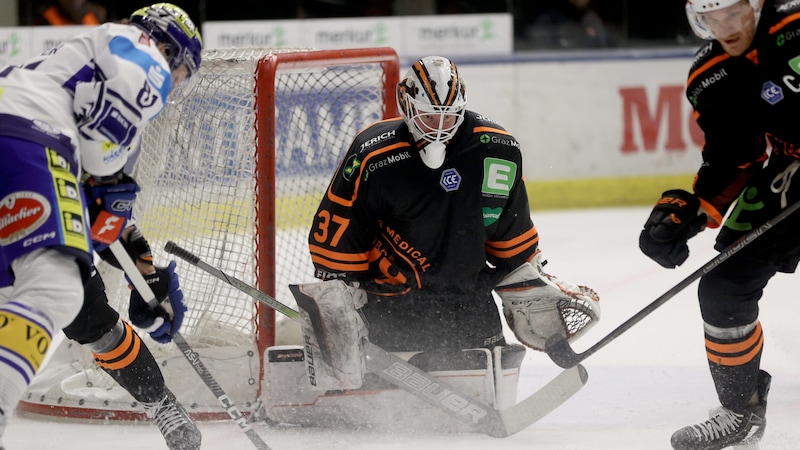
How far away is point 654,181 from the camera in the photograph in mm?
6660

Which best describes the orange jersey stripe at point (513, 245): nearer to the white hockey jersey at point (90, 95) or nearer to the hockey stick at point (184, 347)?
the hockey stick at point (184, 347)

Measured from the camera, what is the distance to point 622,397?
3.31 m

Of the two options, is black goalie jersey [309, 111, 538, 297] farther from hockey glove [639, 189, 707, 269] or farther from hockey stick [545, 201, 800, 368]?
hockey glove [639, 189, 707, 269]

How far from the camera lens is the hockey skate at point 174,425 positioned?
270 centimetres

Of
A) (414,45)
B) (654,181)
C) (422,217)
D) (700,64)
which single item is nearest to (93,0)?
(414,45)

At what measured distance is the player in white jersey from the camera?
2.05m

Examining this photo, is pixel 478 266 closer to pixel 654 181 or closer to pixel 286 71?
pixel 286 71

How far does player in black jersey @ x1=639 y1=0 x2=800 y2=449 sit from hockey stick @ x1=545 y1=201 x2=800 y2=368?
21mm

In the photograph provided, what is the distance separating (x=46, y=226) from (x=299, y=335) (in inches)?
56.3

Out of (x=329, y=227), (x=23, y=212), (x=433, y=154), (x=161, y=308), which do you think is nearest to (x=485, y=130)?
(x=433, y=154)

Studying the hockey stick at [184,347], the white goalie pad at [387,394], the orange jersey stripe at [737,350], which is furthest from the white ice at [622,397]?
the orange jersey stripe at [737,350]

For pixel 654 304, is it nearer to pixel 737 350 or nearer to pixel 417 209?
pixel 737 350

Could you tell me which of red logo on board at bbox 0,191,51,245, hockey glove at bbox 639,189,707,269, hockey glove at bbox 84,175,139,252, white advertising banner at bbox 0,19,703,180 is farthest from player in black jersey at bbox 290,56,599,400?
white advertising banner at bbox 0,19,703,180

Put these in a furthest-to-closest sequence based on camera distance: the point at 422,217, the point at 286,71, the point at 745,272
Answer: the point at 286,71 < the point at 422,217 < the point at 745,272
